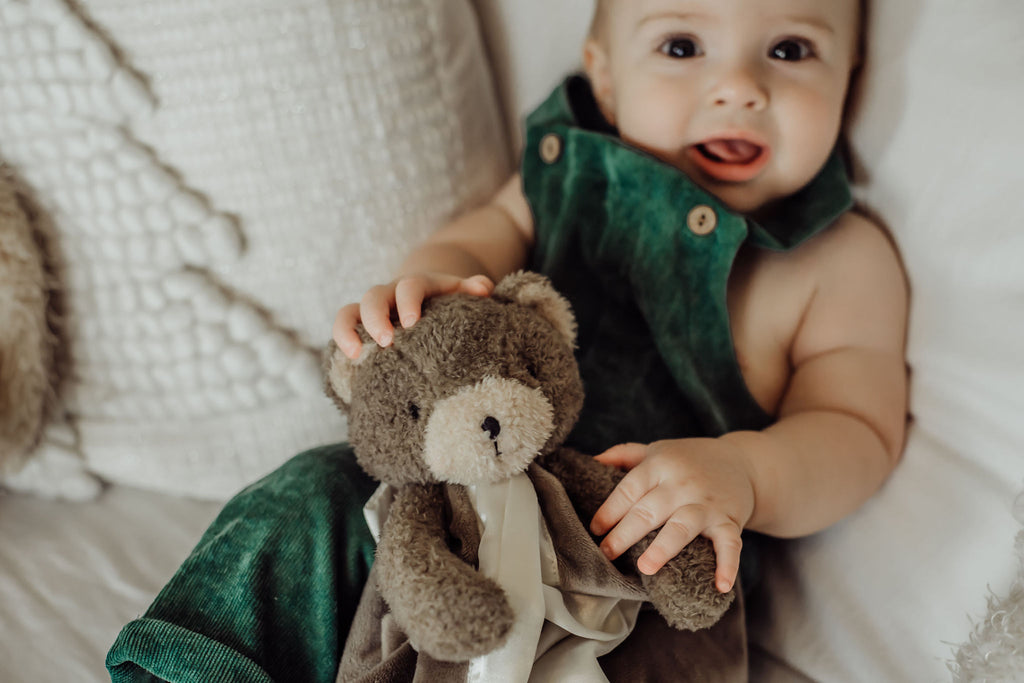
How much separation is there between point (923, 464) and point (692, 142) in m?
0.37

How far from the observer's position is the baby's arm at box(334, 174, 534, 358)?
0.56m

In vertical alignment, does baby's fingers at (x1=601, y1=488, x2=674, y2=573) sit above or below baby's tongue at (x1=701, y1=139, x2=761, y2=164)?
below

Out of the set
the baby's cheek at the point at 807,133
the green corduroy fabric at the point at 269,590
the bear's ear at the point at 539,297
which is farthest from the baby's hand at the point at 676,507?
the baby's cheek at the point at 807,133

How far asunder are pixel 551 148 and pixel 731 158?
19cm

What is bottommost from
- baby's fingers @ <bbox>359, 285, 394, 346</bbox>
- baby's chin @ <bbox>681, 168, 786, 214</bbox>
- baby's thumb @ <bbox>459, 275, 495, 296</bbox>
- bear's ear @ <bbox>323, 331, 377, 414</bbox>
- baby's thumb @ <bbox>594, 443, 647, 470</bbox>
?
baby's thumb @ <bbox>594, 443, 647, 470</bbox>

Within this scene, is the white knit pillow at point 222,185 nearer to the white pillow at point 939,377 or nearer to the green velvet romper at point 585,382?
the green velvet romper at point 585,382

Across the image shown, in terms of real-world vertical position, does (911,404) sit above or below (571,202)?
below

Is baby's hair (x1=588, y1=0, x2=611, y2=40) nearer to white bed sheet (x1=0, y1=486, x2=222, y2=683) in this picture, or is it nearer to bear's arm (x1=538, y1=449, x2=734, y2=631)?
bear's arm (x1=538, y1=449, x2=734, y2=631)

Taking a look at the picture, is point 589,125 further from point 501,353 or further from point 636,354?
point 501,353

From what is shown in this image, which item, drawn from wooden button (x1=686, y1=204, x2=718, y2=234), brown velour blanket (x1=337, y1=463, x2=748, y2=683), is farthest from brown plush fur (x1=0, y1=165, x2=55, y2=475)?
wooden button (x1=686, y1=204, x2=718, y2=234)

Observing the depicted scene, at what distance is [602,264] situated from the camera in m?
0.81

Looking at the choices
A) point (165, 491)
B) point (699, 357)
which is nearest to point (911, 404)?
point (699, 357)

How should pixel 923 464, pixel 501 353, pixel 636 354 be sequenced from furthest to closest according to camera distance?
pixel 636 354
pixel 923 464
pixel 501 353

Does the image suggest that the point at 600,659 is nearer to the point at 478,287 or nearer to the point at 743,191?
the point at 478,287
